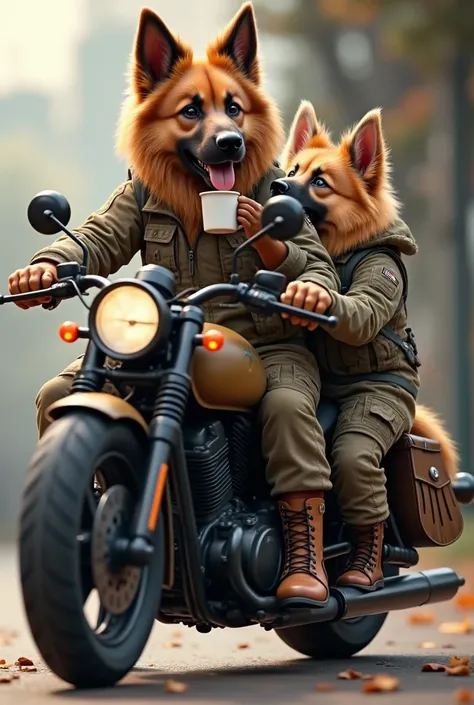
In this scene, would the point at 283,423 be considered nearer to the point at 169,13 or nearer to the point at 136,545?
the point at 136,545

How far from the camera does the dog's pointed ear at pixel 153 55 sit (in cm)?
550

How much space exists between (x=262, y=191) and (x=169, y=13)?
1584 centimetres

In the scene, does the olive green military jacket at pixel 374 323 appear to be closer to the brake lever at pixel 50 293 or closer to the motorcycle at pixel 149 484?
the motorcycle at pixel 149 484

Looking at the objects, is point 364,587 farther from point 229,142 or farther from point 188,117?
point 188,117

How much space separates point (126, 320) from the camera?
15.2 feet

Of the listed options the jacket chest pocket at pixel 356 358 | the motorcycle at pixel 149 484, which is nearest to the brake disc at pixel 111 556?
the motorcycle at pixel 149 484

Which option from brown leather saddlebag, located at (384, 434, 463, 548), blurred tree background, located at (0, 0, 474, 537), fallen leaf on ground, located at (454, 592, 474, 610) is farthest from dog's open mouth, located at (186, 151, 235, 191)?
blurred tree background, located at (0, 0, 474, 537)

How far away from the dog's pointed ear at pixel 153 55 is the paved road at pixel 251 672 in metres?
2.18

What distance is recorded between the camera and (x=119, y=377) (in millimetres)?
4652

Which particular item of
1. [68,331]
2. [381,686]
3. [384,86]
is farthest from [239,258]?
[384,86]

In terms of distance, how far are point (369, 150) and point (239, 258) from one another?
3.13ft

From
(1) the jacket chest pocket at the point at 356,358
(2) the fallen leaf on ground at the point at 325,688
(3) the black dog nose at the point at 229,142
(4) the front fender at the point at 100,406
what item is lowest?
(2) the fallen leaf on ground at the point at 325,688

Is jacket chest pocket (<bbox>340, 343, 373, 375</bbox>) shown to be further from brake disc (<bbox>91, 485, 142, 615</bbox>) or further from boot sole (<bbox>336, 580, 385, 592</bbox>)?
brake disc (<bbox>91, 485, 142, 615</bbox>)

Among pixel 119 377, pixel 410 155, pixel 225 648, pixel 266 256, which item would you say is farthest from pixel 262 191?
pixel 410 155
